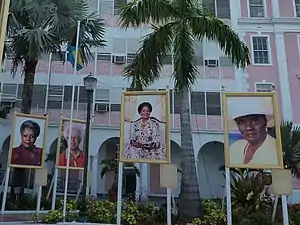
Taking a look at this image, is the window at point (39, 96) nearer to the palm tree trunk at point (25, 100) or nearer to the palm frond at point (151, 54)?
the palm tree trunk at point (25, 100)

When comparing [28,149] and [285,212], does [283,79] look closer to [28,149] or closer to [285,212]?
[285,212]

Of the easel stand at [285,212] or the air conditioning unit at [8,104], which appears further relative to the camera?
the air conditioning unit at [8,104]

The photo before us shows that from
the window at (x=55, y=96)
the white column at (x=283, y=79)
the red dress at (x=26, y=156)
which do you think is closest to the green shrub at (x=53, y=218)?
the red dress at (x=26, y=156)

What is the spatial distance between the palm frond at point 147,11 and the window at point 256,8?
13634 mm

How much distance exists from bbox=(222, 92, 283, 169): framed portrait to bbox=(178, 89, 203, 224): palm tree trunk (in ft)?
6.64

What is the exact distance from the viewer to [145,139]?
9.37 meters

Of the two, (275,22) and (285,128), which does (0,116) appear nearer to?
(285,128)

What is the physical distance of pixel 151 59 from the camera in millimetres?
11562

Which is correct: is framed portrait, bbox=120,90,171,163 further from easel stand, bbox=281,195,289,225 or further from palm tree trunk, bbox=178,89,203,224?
easel stand, bbox=281,195,289,225

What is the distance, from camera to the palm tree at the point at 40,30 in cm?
1357

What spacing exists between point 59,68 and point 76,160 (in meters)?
10.5

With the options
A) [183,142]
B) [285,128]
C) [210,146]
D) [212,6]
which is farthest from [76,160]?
[212,6]

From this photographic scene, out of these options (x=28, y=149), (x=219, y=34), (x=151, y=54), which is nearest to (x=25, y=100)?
(x=28, y=149)

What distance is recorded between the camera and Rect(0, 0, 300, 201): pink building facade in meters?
20.5
